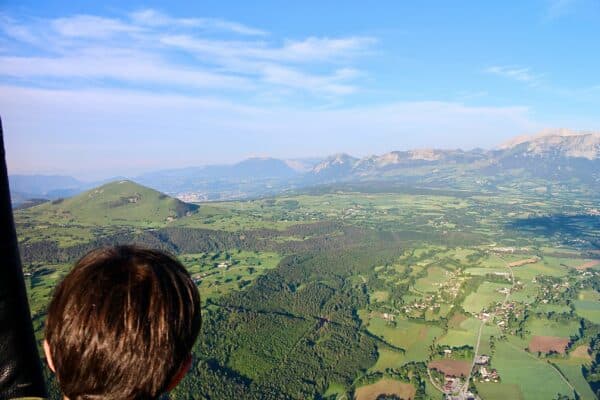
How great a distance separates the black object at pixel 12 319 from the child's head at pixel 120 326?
29 cm

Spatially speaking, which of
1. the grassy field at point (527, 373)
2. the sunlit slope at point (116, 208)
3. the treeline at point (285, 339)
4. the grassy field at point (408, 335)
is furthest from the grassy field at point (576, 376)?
the sunlit slope at point (116, 208)

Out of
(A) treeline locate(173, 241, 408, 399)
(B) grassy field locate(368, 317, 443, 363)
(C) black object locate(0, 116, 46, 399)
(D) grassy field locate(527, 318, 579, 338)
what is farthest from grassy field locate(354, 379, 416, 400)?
(C) black object locate(0, 116, 46, 399)

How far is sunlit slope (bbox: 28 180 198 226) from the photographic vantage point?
90688 millimetres

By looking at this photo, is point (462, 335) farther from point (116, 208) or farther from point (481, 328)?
point (116, 208)

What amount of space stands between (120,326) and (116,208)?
107644 mm

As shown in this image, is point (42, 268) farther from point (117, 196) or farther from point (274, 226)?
point (117, 196)

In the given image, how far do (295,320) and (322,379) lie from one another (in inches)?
448

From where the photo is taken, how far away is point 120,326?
148 cm

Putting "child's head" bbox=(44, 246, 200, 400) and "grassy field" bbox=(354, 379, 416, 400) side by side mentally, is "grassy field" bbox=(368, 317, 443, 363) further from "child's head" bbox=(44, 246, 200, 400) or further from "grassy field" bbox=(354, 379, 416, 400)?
"child's head" bbox=(44, 246, 200, 400)

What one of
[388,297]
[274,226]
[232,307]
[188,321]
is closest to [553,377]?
[388,297]

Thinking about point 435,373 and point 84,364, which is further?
point 435,373

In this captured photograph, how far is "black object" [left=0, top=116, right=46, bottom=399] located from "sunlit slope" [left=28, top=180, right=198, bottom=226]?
92.9 m

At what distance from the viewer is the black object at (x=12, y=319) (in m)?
1.64

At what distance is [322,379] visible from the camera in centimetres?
2970
